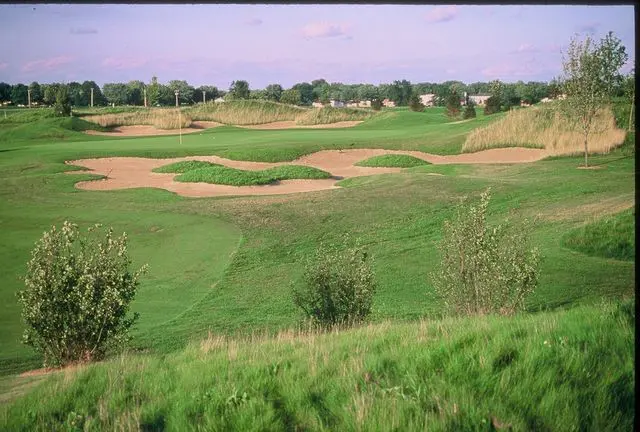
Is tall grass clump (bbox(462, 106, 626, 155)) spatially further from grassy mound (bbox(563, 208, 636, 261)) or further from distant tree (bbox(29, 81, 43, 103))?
distant tree (bbox(29, 81, 43, 103))

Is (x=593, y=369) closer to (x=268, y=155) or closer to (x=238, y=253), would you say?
(x=238, y=253)

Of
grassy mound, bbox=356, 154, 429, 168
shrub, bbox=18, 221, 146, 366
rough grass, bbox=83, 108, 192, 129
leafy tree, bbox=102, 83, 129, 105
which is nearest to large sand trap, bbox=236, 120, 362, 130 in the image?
grassy mound, bbox=356, 154, 429, 168

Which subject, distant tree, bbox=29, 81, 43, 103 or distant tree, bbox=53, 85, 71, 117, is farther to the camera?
distant tree, bbox=53, 85, 71, 117

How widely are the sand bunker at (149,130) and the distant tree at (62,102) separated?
1.63 m

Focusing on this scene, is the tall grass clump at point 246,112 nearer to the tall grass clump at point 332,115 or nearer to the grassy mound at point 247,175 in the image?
the tall grass clump at point 332,115

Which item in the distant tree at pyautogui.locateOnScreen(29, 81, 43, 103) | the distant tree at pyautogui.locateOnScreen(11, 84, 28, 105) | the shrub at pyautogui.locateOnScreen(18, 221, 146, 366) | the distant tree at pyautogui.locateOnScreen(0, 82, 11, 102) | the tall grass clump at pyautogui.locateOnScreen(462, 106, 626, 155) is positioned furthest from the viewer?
the tall grass clump at pyautogui.locateOnScreen(462, 106, 626, 155)

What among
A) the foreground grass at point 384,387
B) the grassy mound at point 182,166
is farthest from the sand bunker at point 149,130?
the foreground grass at point 384,387

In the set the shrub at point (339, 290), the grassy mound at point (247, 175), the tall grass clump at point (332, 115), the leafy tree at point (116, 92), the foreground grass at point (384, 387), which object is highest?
the leafy tree at point (116, 92)

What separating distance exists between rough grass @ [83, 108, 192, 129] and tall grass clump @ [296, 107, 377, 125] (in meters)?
3.45

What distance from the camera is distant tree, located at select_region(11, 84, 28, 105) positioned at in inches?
281

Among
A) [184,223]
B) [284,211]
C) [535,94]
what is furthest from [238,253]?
[535,94]

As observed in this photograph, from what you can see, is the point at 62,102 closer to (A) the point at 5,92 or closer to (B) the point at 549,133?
(A) the point at 5,92

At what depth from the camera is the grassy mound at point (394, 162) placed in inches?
753

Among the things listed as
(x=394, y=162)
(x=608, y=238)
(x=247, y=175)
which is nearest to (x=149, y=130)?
(x=247, y=175)
